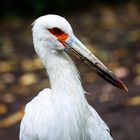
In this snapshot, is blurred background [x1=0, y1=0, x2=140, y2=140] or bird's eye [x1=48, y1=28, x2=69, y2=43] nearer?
bird's eye [x1=48, y1=28, x2=69, y2=43]

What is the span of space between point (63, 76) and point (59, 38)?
0.31 m

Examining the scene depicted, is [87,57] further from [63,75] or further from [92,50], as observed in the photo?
[92,50]

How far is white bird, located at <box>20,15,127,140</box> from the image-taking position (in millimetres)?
4652

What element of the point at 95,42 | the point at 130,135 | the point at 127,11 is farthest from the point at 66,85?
the point at 127,11

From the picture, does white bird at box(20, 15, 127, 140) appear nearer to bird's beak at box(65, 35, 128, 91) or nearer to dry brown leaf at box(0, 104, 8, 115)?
bird's beak at box(65, 35, 128, 91)

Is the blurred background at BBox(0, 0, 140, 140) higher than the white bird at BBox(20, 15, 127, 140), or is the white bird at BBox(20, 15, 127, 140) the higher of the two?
the blurred background at BBox(0, 0, 140, 140)

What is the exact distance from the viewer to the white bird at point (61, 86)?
15.3 feet

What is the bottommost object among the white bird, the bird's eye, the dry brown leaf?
the white bird

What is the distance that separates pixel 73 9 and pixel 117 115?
4.35 m

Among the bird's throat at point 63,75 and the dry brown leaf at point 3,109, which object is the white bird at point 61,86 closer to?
the bird's throat at point 63,75

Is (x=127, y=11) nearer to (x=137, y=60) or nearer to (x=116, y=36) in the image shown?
(x=116, y=36)

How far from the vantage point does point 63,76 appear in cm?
473

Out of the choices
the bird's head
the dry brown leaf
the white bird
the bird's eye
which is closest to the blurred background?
the dry brown leaf

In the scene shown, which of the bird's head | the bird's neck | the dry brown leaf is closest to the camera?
the bird's head
